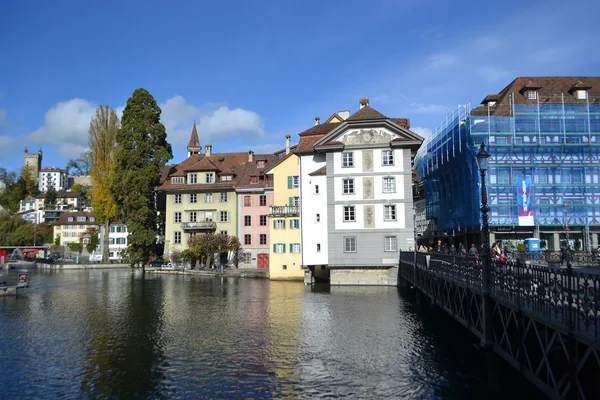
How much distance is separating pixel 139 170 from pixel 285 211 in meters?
21.7

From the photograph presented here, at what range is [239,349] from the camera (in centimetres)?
1917

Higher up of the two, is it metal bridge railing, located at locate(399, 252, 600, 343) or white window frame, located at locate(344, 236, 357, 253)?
white window frame, located at locate(344, 236, 357, 253)

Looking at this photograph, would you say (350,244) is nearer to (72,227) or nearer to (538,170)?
(538,170)

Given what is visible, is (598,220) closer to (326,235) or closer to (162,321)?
(326,235)

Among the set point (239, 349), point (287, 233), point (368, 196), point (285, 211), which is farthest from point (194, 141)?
point (239, 349)

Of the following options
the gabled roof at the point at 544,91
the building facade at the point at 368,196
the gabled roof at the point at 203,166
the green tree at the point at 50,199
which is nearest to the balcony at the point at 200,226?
the gabled roof at the point at 203,166

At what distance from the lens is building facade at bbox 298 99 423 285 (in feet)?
125

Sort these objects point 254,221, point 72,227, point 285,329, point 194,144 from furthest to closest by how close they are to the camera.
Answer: point 72,227 < point 194,144 < point 254,221 < point 285,329

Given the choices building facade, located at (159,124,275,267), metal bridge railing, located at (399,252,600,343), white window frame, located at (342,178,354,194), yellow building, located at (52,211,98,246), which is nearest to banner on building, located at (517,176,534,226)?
white window frame, located at (342,178,354,194)

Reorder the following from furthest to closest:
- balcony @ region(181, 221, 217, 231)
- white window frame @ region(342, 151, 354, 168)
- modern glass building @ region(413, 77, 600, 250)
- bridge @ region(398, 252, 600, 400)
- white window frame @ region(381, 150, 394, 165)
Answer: balcony @ region(181, 221, 217, 231)
modern glass building @ region(413, 77, 600, 250)
white window frame @ region(342, 151, 354, 168)
white window frame @ region(381, 150, 394, 165)
bridge @ region(398, 252, 600, 400)

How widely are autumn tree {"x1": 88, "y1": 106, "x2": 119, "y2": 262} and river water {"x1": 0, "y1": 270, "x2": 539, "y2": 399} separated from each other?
31.4 metres

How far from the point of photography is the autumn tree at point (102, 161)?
6262 cm

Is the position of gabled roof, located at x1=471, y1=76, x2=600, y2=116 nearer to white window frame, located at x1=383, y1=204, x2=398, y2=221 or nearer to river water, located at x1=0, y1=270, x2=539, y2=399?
white window frame, located at x1=383, y1=204, x2=398, y2=221

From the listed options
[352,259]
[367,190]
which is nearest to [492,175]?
[367,190]
